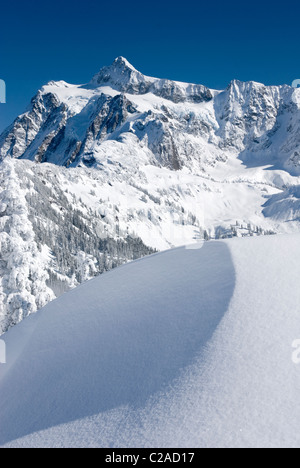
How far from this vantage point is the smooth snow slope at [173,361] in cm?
652

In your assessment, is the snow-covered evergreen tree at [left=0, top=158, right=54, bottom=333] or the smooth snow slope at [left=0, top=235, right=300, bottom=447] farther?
the snow-covered evergreen tree at [left=0, top=158, right=54, bottom=333]

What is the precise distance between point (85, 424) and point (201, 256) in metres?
5.75

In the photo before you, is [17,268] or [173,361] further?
[17,268]

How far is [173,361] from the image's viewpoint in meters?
7.74

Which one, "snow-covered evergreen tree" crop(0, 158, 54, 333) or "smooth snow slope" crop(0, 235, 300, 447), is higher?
"snow-covered evergreen tree" crop(0, 158, 54, 333)

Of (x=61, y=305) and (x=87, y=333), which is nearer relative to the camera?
(x=87, y=333)

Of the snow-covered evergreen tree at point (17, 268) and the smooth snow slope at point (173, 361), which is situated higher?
the snow-covered evergreen tree at point (17, 268)

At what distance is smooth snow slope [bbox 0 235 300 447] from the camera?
6520mm

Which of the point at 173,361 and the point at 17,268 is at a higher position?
the point at 17,268

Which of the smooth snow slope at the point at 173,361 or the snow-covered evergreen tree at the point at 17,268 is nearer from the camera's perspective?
the smooth snow slope at the point at 173,361
